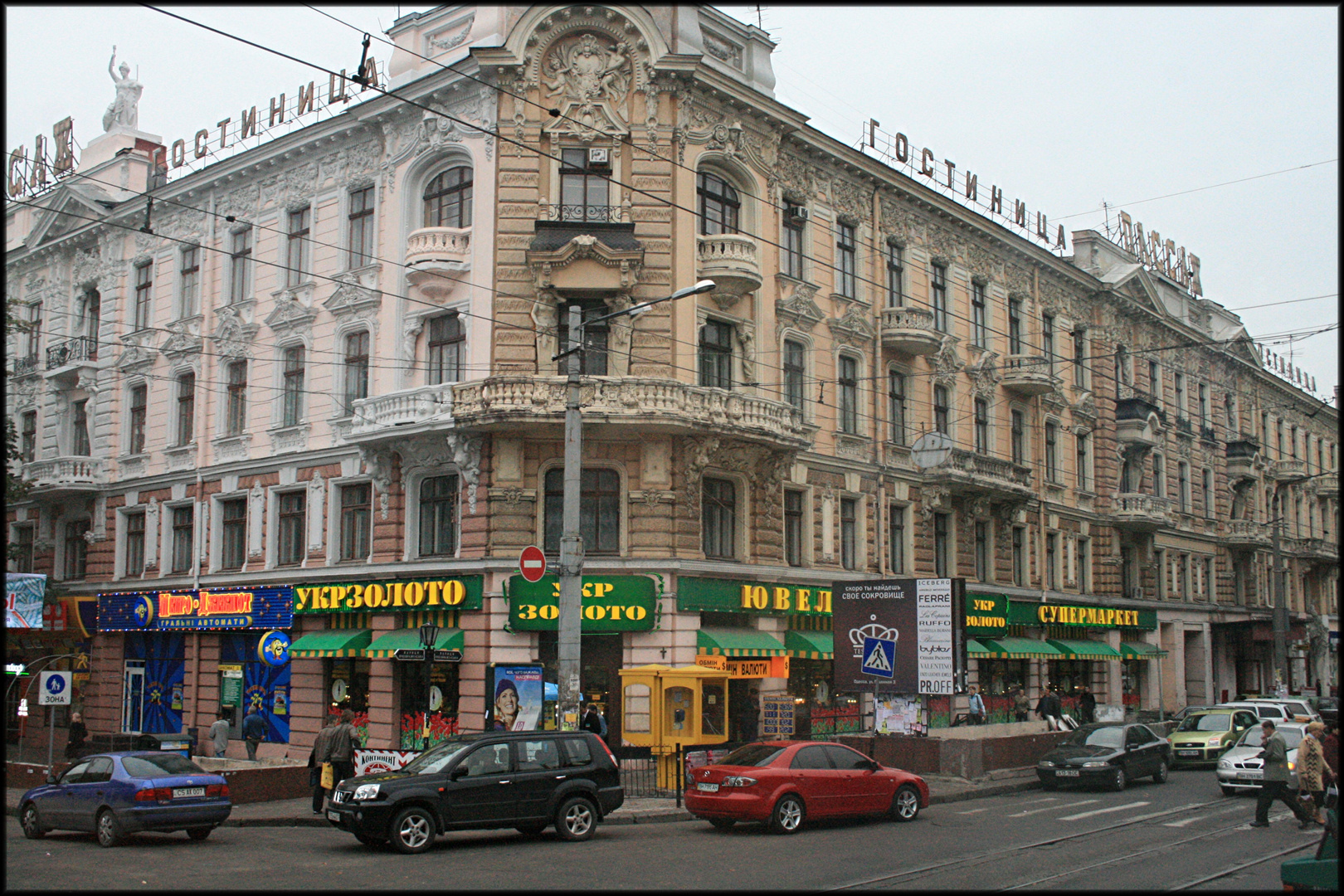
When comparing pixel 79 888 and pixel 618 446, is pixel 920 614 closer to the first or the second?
pixel 618 446

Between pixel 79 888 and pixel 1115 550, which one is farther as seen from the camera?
pixel 1115 550

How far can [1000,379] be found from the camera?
40469mm

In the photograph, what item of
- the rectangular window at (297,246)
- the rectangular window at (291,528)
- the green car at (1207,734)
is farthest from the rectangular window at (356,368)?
the green car at (1207,734)

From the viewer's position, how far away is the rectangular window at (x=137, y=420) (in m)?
38.2

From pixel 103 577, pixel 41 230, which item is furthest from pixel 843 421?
pixel 41 230

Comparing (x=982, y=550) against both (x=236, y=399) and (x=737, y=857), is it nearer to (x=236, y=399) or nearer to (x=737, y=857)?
(x=236, y=399)

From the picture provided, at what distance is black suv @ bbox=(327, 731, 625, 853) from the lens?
16.9m

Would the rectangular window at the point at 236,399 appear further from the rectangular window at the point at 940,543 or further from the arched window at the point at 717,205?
the rectangular window at the point at 940,543

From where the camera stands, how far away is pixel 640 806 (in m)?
21.9

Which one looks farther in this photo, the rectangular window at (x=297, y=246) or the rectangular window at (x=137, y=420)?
the rectangular window at (x=137, y=420)

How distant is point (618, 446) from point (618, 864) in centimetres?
1354

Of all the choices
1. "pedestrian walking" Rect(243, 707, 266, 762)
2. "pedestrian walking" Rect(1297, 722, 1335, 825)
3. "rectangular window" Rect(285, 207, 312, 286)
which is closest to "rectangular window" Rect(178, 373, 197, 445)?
"rectangular window" Rect(285, 207, 312, 286)

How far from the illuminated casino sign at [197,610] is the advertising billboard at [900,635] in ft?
47.7

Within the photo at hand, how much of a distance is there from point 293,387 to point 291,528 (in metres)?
3.81
